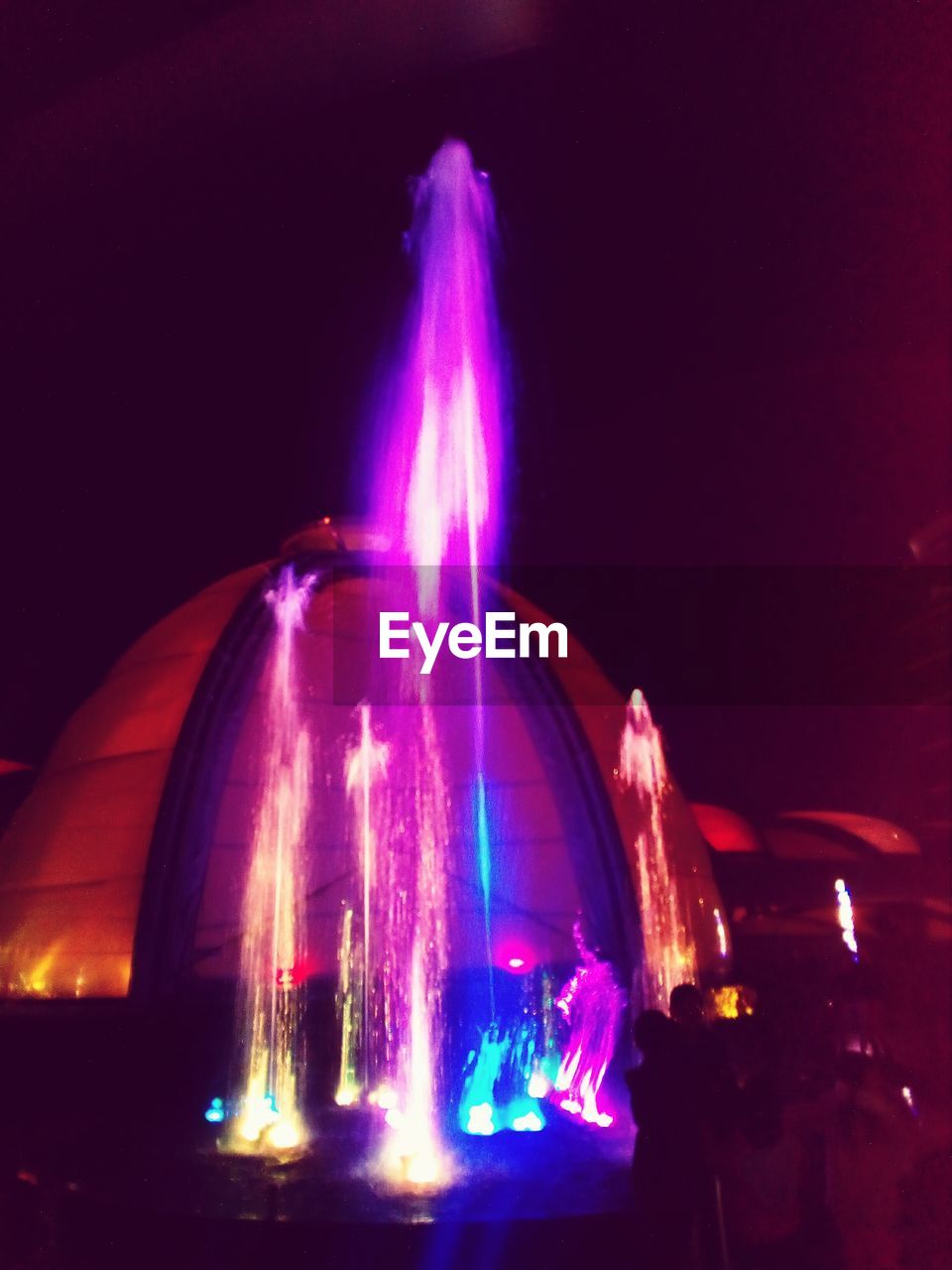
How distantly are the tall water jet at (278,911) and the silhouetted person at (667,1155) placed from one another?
524 cm

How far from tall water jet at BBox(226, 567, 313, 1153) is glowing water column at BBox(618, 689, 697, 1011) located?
5108 millimetres

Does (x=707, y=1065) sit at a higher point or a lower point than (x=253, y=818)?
lower

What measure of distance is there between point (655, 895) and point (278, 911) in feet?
19.5

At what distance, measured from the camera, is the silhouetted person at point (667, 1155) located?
434 centimetres

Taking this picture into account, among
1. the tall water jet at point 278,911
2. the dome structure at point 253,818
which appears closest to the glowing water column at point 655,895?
the dome structure at point 253,818

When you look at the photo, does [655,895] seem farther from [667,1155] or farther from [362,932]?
[667,1155]

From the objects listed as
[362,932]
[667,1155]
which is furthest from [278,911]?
[667,1155]

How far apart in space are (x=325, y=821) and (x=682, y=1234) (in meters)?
10.4

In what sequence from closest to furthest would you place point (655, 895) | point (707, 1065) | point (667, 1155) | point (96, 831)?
point (667, 1155) < point (707, 1065) < point (96, 831) < point (655, 895)

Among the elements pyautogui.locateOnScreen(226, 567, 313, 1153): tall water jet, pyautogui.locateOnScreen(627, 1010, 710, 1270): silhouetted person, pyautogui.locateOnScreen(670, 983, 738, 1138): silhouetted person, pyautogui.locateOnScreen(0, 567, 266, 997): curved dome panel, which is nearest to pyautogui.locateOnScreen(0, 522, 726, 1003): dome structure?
pyautogui.locateOnScreen(0, 567, 266, 997): curved dome panel

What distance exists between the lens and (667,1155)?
444cm

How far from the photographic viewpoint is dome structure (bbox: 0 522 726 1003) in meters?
10.5

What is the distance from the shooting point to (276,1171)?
7.06 m

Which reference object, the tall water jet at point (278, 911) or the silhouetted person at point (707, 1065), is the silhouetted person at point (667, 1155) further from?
the tall water jet at point (278, 911)
